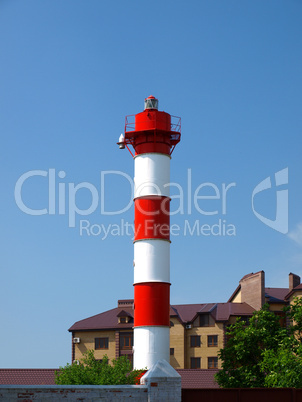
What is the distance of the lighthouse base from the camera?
36.6m

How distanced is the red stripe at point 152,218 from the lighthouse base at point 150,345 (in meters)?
5.18

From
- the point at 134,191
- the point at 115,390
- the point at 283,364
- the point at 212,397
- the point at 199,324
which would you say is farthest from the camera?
the point at 199,324

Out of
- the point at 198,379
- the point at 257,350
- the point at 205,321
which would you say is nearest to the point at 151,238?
the point at 257,350

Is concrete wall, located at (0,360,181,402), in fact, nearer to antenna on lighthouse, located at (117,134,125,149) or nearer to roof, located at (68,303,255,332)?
antenna on lighthouse, located at (117,134,125,149)

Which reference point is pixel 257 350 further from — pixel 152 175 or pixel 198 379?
pixel 152 175

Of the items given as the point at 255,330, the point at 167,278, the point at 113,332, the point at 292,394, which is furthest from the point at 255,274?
the point at 292,394

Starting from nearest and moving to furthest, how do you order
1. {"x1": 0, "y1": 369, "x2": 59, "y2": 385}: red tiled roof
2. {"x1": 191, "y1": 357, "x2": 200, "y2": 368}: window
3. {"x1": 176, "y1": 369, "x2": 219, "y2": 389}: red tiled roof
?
1. {"x1": 0, "y1": 369, "x2": 59, "y2": 385}: red tiled roof
2. {"x1": 176, "y1": 369, "x2": 219, "y2": 389}: red tiled roof
3. {"x1": 191, "y1": 357, "x2": 200, "y2": 368}: window

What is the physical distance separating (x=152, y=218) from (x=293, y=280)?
32.7m

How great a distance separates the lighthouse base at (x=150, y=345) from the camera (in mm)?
36625

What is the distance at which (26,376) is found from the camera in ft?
167

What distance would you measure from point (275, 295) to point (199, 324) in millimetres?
8701

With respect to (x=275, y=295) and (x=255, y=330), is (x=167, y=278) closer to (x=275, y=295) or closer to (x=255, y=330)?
(x=255, y=330)

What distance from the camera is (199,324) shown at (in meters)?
65.0

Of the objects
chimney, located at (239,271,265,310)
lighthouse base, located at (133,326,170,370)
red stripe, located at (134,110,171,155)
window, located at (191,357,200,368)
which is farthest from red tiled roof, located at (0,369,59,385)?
chimney, located at (239,271,265,310)
